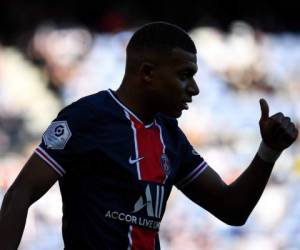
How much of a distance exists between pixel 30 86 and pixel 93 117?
529cm

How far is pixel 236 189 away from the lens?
13.6ft

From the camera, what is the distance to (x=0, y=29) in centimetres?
923

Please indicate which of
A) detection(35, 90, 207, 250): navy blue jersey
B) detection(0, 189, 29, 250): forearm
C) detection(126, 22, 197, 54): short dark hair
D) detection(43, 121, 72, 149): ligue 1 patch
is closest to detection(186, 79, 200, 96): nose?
detection(126, 22, 197, 54): short dark hair

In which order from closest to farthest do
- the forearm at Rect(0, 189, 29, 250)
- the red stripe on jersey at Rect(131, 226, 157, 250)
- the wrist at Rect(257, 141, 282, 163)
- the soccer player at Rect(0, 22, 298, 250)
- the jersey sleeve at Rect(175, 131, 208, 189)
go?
the forearm at Rect(0, 189, 29, 250) → the soccer player at Rect(0, 22, 298, 250) → the red stripe on jersey at Rect(131, 226, 157, 250) → the wrist at Rect(257, 141, 282, 163) → the jersey sleeve at Rect(175, 131, 208, 189)

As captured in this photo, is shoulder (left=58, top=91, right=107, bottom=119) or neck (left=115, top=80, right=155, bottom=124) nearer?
shoulder (left=58, top=91, right=107, bottom=119)

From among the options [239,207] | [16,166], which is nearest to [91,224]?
[239,207]

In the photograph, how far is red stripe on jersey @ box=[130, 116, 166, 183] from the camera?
3.89 m

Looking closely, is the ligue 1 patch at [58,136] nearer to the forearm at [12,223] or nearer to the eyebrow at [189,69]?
the forearm at [12,223]

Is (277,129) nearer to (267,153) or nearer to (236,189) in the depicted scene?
(267,153)

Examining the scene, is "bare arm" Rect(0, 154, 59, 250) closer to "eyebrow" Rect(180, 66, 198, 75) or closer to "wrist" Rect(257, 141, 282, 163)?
"eyebrow" Rect(180, 66, 198, 75)

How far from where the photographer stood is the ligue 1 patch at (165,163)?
13.0 feet

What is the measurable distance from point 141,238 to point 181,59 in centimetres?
68

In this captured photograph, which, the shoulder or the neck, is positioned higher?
the neck

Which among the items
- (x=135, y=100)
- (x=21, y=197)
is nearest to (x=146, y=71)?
(x=135, y=100)
